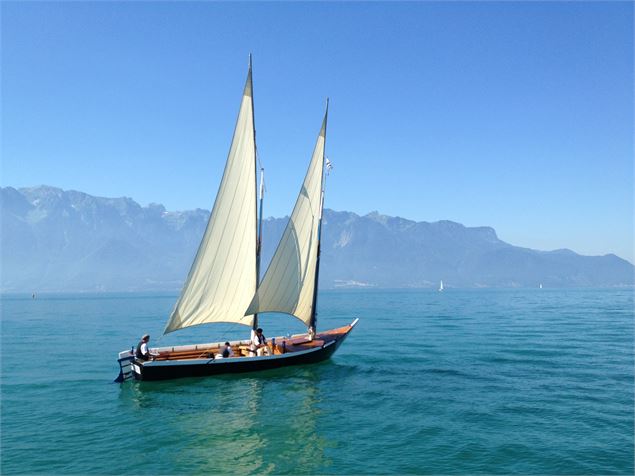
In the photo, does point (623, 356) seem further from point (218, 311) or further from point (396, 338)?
point (218, 311)

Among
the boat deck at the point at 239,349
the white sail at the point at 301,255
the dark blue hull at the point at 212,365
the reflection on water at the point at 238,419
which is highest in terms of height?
the white sail at the point at 301,255

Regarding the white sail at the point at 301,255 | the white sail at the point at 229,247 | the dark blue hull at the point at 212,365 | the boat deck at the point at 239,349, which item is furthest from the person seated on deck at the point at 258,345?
the white sail at the point at 301,255

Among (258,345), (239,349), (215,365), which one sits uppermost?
(258,345)

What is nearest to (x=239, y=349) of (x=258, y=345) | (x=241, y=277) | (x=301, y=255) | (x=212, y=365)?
(x=258, y=345)

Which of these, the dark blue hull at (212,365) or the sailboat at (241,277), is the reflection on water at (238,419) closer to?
the dark blue hull at (212,365)

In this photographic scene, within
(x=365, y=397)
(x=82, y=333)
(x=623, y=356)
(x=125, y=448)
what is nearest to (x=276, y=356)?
(x=365, y=397)

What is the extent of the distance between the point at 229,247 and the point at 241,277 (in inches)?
93.1

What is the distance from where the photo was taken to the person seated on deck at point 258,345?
3238 centimetres

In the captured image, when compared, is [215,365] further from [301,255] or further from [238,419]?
[301,255]

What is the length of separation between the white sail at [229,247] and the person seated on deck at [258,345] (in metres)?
1.61

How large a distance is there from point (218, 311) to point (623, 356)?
34.0 metres

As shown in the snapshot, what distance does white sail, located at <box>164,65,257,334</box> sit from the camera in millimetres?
31234

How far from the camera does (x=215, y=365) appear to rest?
1204 inches

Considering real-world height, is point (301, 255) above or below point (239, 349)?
above
